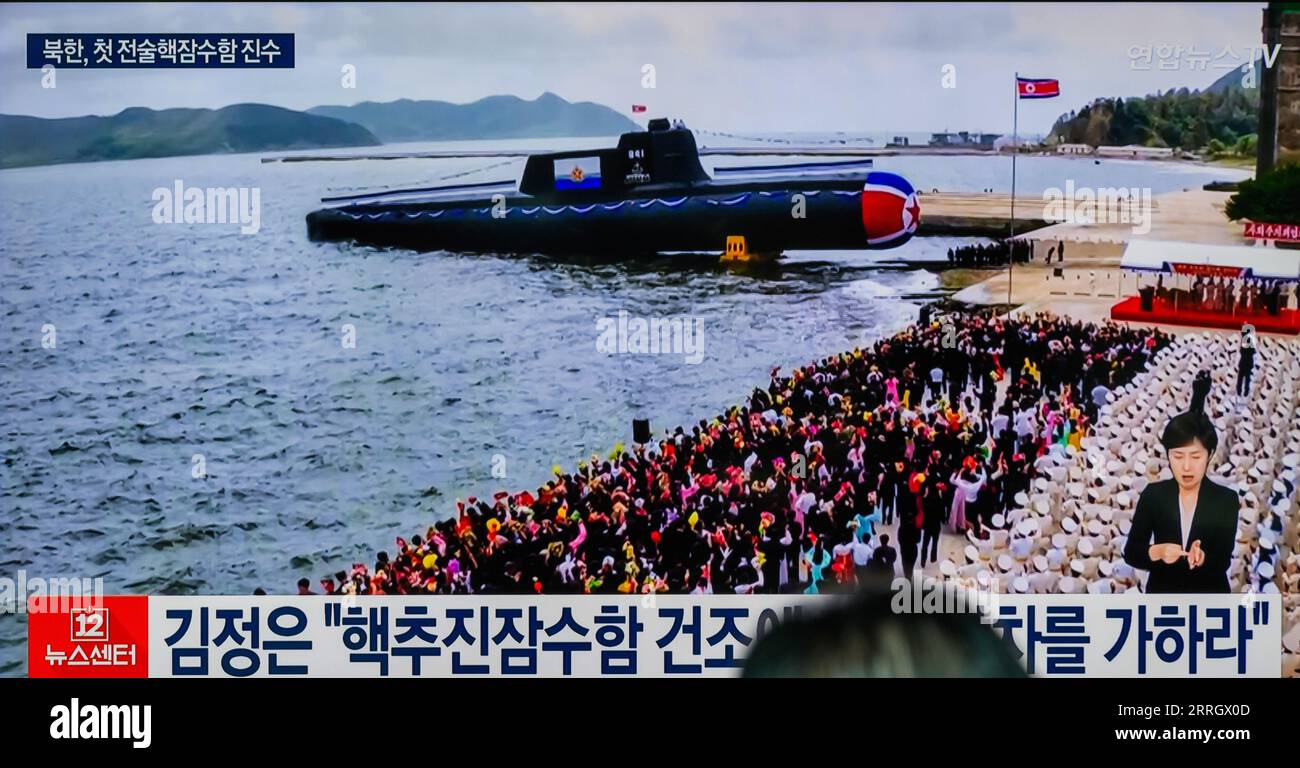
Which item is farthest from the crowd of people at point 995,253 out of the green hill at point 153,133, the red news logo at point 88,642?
the red news logo at point 88,642

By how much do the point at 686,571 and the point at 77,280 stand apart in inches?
132

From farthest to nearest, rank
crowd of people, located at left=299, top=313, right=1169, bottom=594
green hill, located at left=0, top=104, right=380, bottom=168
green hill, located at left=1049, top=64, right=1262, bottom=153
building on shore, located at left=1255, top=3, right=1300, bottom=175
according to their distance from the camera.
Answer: green hill, located at left=0, top=104, right=380, bottom=168 → green hill, located at left=1049, top=64, right=1262, bottom=153 → building on shore, located at left=1255, top=3, right=1300, bottom=175 → crowd of people, located at left=299, top=313, right=1169, bottom=594

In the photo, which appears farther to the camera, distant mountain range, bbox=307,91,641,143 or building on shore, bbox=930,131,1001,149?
building on shore, bbox=930,131,1001,149

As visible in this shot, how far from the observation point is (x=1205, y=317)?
6.14 meters

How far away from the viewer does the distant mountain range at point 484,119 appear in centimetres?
595

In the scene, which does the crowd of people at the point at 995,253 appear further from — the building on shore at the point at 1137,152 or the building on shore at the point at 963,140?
the building on shore at the point at 1137,152

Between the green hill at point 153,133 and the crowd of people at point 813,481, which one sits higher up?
the green hill at point 153,133

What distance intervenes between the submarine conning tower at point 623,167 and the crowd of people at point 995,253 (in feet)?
4.72

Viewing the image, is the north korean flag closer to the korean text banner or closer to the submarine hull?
the submarine hull

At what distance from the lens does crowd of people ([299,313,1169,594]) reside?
5492 millimetres

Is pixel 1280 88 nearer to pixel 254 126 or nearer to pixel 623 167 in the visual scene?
pixel 623 167

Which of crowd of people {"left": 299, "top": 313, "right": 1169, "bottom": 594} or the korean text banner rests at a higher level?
crowd of people {"left": 299, "top": 313, "right": 1169, "bottom": 594}

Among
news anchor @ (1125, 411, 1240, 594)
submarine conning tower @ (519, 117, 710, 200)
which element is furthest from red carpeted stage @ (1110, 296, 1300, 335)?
submarine conning tower @ (519, 117, 710, 200)
